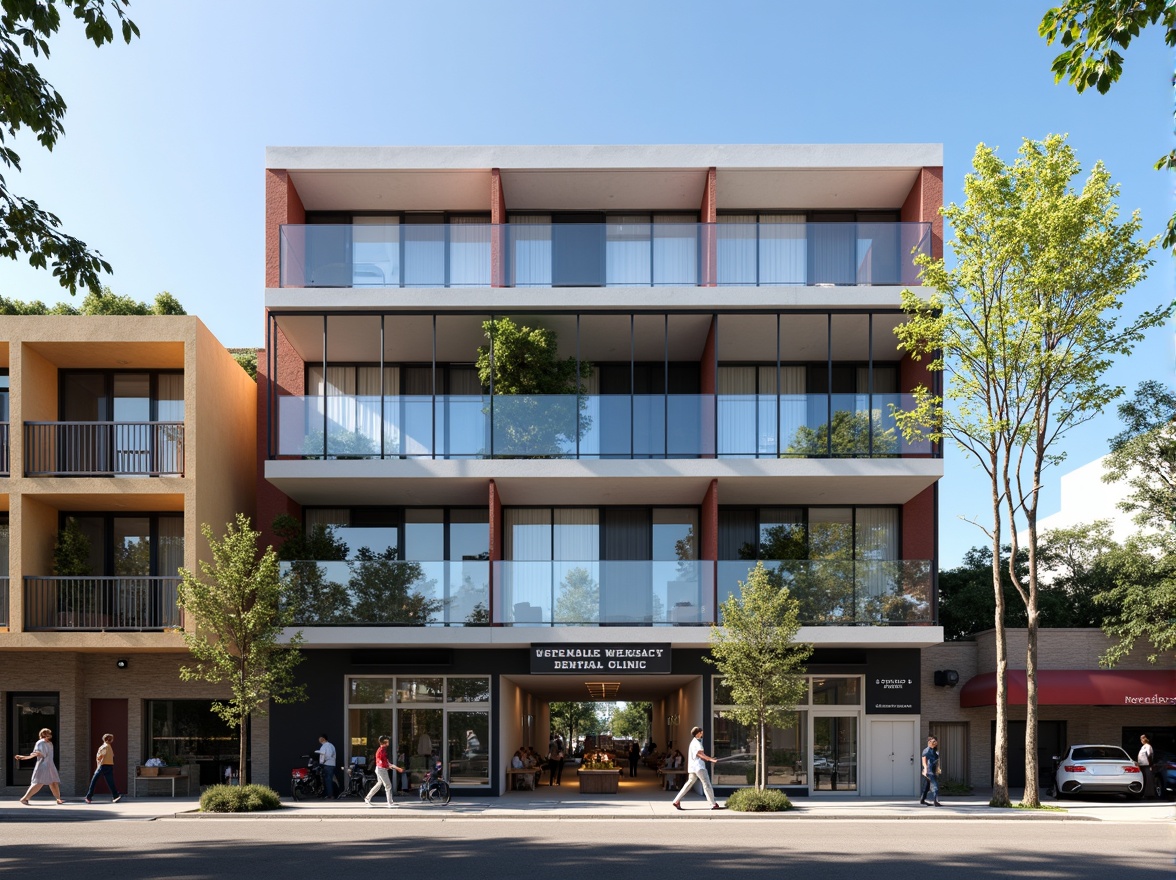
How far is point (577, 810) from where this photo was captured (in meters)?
21.3

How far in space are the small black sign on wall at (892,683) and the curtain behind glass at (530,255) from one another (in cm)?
1169

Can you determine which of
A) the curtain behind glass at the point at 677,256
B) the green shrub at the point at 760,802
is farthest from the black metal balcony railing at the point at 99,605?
Result: the curtain behind glass at the point at 677,256

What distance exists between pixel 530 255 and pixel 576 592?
26.2 feet

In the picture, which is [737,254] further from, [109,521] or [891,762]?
[109,521]

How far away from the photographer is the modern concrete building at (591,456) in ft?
78.8

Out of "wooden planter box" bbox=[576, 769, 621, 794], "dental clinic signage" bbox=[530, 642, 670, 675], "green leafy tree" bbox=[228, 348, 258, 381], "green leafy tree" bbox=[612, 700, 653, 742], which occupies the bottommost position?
"green leafy tree" bbox=[612, 700, 653, 742]

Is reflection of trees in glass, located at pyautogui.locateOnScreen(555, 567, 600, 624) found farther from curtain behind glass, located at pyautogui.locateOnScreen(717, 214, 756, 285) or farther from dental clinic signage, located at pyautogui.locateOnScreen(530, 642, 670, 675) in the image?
curtain behind glass, located at pyautogui.locateOnScreen(717, 214, 756, 285)

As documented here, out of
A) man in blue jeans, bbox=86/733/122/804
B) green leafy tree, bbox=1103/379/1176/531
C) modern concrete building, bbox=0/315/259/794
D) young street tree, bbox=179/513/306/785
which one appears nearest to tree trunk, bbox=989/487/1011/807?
green leafy tree, bbox=1103/379/1176/531

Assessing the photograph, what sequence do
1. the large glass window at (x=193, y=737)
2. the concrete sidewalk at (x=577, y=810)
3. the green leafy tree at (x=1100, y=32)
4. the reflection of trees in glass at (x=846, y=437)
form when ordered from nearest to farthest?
the green leafy tree at (x=1100, y=32) < the concrete sidewalk at (x=577, y=810) < the reflection of trees in glass at (x=846, y=437) < the large glass window at (x=193, y=737)

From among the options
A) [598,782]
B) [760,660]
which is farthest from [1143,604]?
[598,782]

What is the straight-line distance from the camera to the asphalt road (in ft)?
44.1

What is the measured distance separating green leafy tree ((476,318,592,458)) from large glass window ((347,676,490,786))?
5512mm

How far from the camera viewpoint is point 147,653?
24969 millimetres

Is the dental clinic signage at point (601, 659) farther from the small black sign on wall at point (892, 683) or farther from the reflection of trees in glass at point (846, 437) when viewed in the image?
the reflection of trees in glass at point (846, 437)
